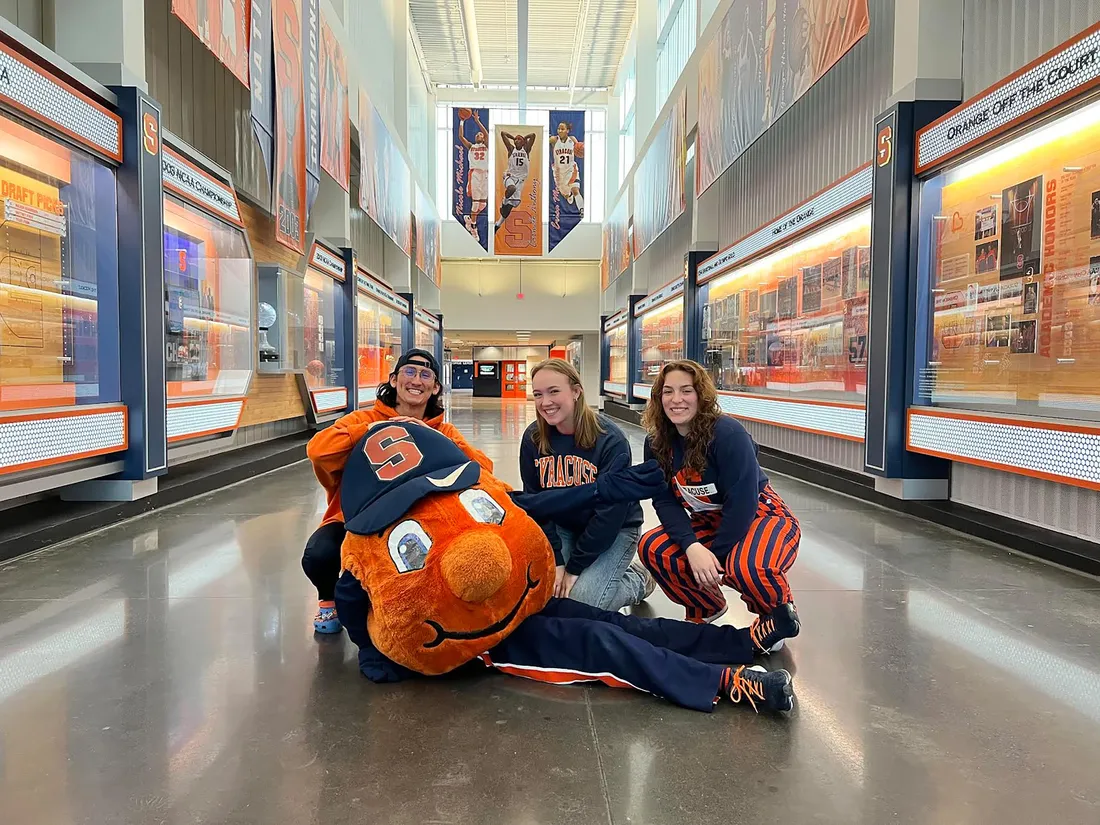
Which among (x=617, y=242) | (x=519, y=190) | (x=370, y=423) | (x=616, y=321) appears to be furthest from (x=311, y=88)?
(x=616, y=321)

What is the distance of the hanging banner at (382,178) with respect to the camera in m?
11.1

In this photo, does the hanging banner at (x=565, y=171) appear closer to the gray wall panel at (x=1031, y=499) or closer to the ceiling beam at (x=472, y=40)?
the ceiling beam at (x=472, y=40)

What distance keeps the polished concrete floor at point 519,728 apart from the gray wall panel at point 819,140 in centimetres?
452

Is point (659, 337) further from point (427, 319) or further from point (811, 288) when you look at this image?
point (427, 319)

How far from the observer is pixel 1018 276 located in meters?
4.09

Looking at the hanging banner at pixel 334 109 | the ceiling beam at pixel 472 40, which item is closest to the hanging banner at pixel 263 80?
the hanging banner at pixel 334 109

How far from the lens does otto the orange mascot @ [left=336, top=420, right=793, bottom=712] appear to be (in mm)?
1879

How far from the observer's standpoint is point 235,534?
4219 millimetres

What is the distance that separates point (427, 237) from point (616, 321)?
237 inches

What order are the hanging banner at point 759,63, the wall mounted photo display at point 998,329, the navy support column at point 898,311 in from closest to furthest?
the wall mounted photo display at point 998,329, the navy support column at point 898,311, the hanging banner at point 759,63

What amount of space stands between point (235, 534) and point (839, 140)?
249 inches

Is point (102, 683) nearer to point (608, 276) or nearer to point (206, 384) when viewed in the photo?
point (206, 384)

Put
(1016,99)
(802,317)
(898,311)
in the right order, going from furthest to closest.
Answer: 1. (802,317)
2. (898,311)
3. (1016,99)

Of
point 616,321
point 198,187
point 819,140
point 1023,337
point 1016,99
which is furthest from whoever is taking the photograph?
point 616,321
